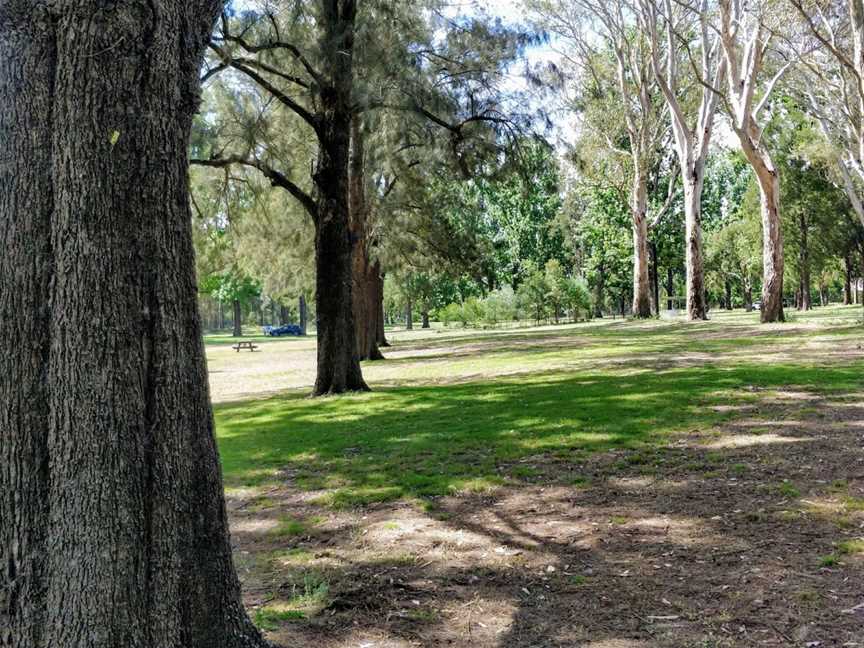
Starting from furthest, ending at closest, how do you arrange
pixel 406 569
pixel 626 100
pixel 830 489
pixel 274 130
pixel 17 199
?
pixel 626 100 → pixel 274 130 → pixel 830 489 → pixel 406 569 → pixel 17 199

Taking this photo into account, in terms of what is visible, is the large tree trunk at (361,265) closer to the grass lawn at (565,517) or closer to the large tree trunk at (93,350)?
the grass lawn at (565,517)

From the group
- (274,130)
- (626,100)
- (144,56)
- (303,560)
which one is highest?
(626,100)

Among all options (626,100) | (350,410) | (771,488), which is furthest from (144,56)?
(626,100)

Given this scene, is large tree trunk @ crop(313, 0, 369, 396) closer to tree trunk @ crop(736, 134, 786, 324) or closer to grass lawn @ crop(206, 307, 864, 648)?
grass lawn @ crop(206, 307, 864, 648)

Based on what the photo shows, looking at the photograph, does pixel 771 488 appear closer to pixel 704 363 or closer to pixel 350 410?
pixel 350 410

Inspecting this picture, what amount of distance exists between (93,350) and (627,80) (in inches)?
1374

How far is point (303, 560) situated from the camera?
14.8ft

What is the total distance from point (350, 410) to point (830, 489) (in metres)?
7.29

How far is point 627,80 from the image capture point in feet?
111

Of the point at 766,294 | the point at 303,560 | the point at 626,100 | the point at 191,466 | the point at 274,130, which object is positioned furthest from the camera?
the point at 626,100

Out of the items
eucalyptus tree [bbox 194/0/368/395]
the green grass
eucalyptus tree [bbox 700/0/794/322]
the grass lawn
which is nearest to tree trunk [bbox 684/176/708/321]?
eucalyptus tree [bbox 700/0/794/322]

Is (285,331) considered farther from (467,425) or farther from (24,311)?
(24,311)

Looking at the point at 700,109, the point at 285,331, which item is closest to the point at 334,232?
the point at 700,109

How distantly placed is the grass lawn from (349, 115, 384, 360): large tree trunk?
9.43 meters
